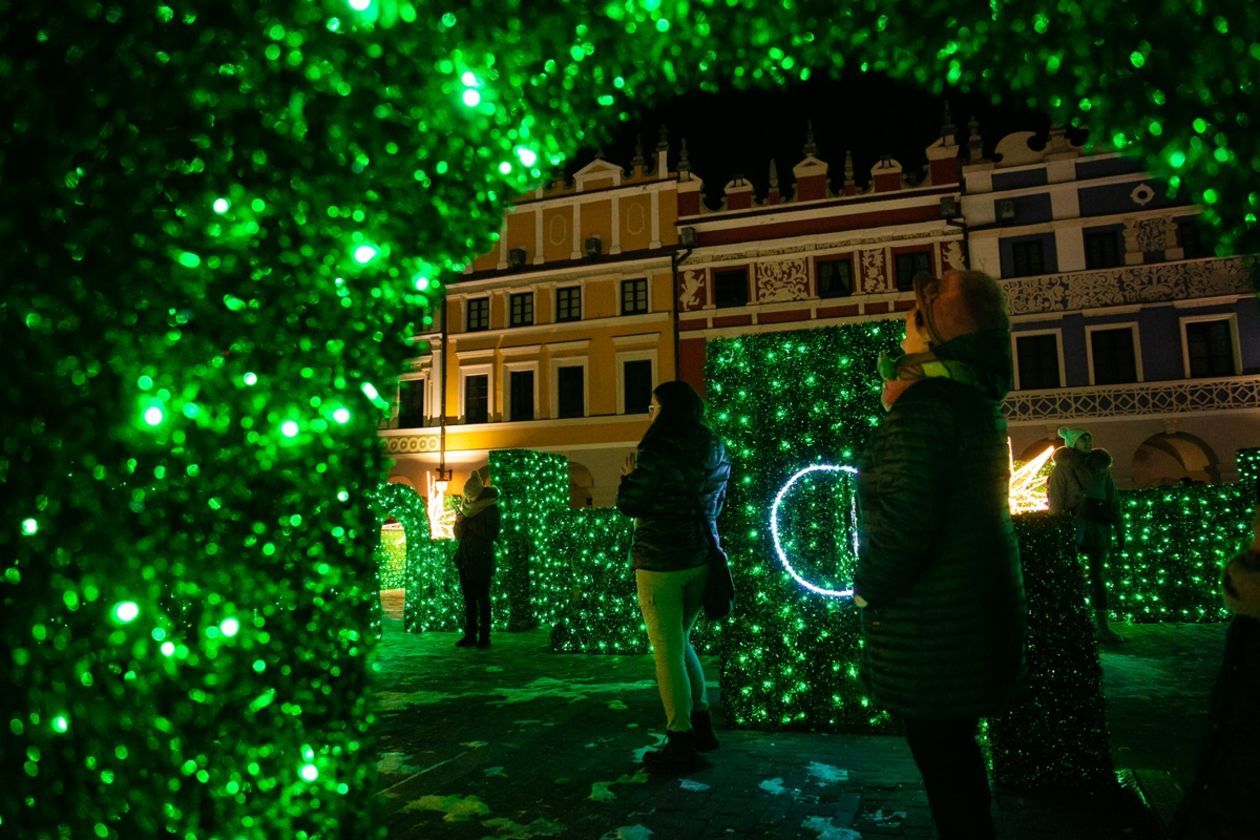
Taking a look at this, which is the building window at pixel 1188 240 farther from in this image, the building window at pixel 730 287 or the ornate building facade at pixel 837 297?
the building window at pixel 730 287

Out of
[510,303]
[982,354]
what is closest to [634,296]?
[510,303]

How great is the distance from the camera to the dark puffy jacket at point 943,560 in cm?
231

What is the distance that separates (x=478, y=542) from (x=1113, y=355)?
2089 centimetres

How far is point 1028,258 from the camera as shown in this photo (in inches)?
933

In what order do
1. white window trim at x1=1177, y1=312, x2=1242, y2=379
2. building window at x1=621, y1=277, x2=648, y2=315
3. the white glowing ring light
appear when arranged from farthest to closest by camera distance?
building window at x1=621, y1=277, x2=648, y2=315
white window trim at x1=1177, y1=312, x2=1242, y2=379
the white glowing ring light

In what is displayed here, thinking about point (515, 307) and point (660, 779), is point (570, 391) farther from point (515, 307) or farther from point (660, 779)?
point (660, 779)

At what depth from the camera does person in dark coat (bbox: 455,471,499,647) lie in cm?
877

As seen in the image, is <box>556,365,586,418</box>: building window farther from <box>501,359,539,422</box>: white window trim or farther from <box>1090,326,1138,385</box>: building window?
<box>1090,326,1138,385</box>: building window

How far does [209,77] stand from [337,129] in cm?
29

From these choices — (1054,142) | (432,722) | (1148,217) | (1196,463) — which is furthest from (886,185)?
(432,722)

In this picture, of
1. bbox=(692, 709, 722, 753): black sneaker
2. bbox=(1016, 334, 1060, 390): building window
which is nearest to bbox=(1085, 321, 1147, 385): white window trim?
bbox=(1016, 334, 1060, 390): building window

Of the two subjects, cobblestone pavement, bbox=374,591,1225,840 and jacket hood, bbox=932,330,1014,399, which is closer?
jacket hood, bbox=932,330,1014,399

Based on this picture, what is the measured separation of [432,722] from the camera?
5.31 metres

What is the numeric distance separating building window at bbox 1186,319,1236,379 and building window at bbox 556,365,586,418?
17.7m
